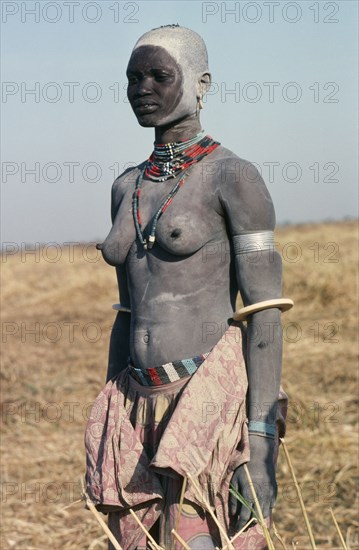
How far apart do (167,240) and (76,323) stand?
8256 mm

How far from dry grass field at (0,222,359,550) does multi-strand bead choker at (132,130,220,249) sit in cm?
98

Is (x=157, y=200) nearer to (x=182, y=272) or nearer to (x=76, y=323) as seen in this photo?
(x=182, y=272)

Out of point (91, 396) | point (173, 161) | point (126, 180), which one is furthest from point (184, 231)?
point (91, 396)

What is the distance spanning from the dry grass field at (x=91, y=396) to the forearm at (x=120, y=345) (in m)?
0.48

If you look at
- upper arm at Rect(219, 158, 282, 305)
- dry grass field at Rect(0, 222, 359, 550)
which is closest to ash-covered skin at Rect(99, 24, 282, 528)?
upper arm at Rect(219, 158, 282, 305)

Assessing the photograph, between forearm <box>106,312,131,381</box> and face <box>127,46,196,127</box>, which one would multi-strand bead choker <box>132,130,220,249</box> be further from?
forearm <box>106,312,131,381</box>

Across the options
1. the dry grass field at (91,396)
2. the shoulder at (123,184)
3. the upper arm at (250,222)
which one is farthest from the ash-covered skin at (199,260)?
the dry grass field at (91,396)

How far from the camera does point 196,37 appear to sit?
8.95 feet

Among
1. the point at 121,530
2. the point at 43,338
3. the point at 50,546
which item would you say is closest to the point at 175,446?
the point at 121,530

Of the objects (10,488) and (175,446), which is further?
(10,488)

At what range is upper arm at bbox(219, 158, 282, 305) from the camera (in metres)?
2.61

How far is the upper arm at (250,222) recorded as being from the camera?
261 cm

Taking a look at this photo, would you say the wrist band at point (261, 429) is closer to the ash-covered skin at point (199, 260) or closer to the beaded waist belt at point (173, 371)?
the ash-covered skin at point (199, 260)

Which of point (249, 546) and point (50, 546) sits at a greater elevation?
point (249, 546)
